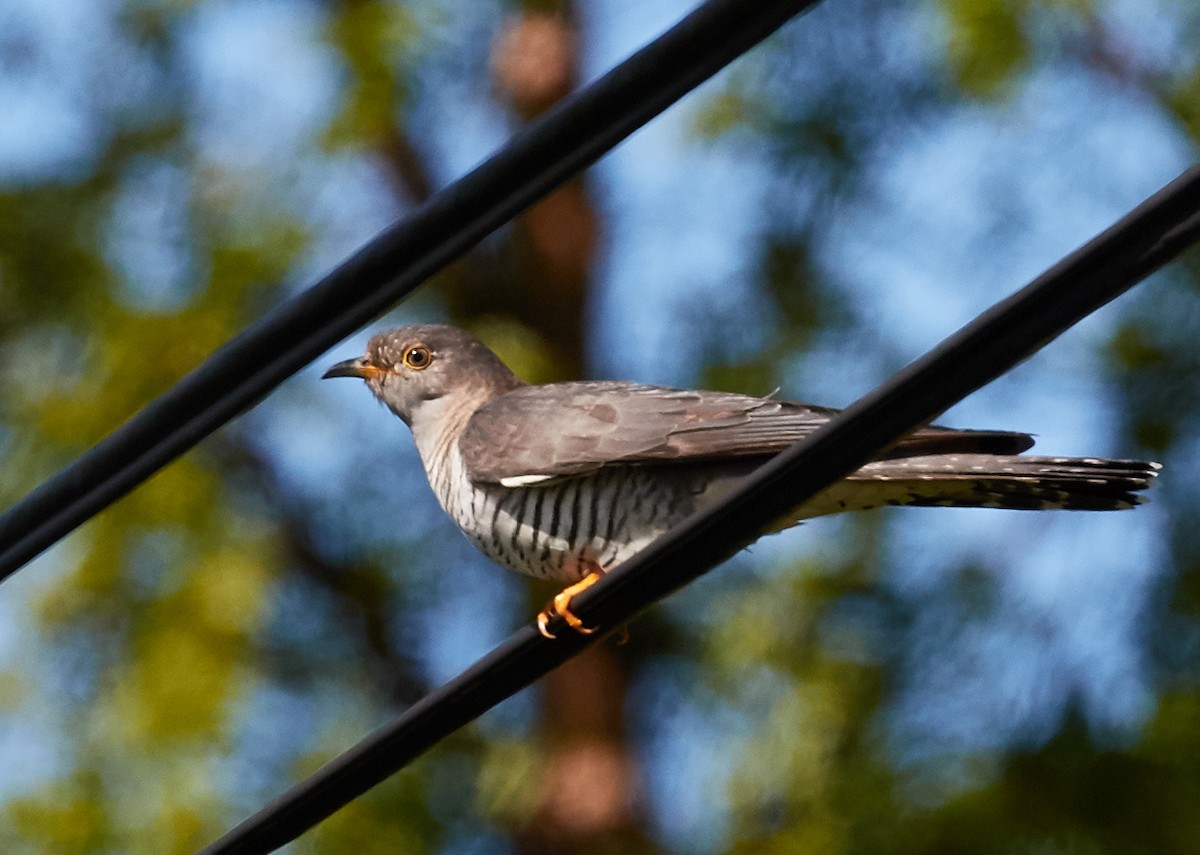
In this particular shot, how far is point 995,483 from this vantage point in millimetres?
2936

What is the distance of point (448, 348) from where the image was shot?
4387 millimetres

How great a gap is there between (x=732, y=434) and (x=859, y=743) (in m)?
1.98

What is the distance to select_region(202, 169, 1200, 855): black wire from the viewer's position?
1.78 meters

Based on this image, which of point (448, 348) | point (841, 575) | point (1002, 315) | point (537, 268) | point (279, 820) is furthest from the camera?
point (537, 268)

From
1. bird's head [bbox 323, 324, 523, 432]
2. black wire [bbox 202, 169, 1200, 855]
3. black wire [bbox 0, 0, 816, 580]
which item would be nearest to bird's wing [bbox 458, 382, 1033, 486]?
bird's head [bbox 323, 324, 523, 432]

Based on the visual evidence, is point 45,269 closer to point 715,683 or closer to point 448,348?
point 448,348

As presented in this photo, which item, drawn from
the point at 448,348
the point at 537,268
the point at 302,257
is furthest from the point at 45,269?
the point at 448,348

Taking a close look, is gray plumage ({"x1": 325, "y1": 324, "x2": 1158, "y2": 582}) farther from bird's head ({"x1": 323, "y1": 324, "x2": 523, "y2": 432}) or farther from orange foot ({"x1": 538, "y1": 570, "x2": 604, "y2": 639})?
bird's head ({"x1": 323, "y1": 324, "x2": 523, "y2": 432})

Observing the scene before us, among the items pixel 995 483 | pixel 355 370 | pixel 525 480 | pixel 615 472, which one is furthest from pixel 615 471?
pixel 355 370

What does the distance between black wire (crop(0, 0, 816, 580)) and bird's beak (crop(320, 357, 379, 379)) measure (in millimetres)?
2042

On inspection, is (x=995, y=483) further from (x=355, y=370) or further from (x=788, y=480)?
(x=355, y=370)

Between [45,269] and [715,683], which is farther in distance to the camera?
[45,269]

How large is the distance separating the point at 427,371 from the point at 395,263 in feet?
7.32

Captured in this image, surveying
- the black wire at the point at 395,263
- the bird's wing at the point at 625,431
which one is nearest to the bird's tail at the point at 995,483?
the bird's wing at the point at 625,431
